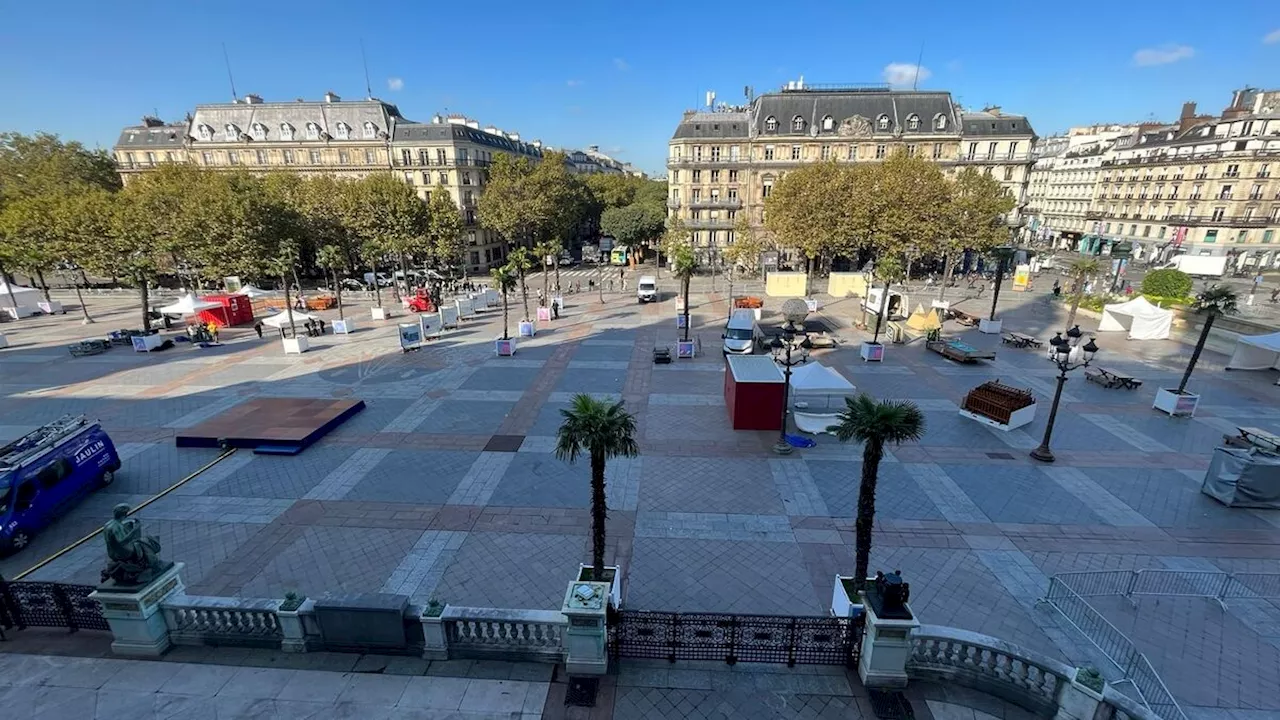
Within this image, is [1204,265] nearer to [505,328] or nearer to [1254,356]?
[1254,356]

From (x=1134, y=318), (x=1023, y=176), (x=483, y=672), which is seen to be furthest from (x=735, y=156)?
(x=483, y=672)

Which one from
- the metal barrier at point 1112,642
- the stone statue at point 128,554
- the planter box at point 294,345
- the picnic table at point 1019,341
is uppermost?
the stone statue at point 128,554

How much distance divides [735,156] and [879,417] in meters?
56.5

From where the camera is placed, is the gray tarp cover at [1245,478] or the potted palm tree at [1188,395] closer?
the gray tarp cover at [1245,478]

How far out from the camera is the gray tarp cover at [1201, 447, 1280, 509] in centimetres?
1259

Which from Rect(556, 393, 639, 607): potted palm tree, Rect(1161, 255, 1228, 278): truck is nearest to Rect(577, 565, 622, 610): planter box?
Rect(556, 393, 639, 607): potted palm tree

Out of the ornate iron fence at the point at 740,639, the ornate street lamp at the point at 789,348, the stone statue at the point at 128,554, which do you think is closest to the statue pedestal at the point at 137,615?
the stone statue at the point at 128,554

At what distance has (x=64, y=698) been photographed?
728 cm

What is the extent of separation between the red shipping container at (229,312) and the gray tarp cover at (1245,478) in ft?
145

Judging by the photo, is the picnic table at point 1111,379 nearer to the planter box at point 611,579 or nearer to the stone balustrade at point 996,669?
the stone balustrade at point 996,669

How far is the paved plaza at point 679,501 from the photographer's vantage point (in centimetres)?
1030

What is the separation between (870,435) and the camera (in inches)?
333

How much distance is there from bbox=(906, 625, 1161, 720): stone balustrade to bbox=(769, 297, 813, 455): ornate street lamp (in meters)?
8.35

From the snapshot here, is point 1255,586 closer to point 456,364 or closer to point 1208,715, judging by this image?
point 1208,715
